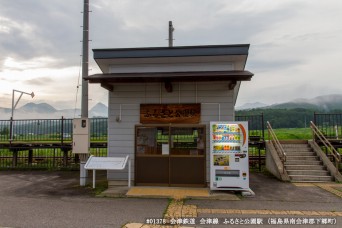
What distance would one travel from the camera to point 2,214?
19.1 feet

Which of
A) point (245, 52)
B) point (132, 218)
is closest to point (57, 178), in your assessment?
point (132, 218)

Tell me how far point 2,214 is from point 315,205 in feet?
24.3

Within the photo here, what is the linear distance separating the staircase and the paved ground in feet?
3.45

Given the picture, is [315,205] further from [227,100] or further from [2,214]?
[2,214]

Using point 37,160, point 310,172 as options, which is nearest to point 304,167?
point 310,172

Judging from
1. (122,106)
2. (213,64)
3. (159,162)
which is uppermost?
(213,64)

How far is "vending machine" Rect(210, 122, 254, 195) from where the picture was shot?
25.3ft

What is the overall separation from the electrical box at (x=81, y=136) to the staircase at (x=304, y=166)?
299 inches

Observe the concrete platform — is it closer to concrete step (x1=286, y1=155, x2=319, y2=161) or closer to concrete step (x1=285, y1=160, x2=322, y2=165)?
→ concrete step (x1=285, y1=160, x2=322, y2=165)

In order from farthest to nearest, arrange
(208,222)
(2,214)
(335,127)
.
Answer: (335,127) → (2,214) → (208,222)

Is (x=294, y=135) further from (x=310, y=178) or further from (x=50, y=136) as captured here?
(x=50, y=136)

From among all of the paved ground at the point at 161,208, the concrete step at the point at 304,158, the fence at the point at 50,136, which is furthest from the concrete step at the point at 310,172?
the fence at the point at 50,136

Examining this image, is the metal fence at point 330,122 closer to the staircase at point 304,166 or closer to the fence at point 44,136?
the staircase at point 304,166

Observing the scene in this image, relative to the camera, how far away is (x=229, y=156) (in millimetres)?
7805
